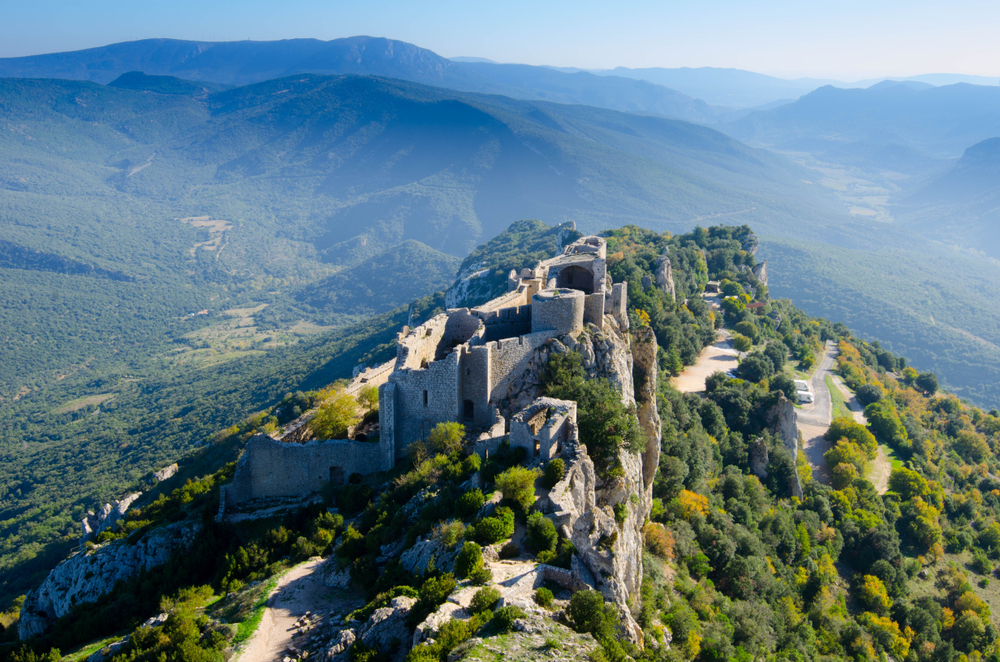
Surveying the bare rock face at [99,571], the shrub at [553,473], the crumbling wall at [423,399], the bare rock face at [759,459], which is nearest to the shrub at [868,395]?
the bare rock face at [759,459]

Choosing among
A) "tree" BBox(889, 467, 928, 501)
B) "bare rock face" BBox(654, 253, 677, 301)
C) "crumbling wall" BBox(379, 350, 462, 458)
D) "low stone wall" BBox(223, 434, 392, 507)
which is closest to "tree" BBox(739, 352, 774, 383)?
"bare rock face" BBox(654, 253, 677, 301)

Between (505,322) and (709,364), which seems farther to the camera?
(709,364)

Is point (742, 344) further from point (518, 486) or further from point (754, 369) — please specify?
point (518, 486)

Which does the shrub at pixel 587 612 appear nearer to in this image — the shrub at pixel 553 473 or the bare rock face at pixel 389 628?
the bare rock face at pixel 389 628

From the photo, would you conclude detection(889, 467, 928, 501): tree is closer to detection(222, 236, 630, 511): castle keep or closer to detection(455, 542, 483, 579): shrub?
detection(222, 236, 630, 511): castle keep

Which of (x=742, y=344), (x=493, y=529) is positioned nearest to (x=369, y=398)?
(x=493, y=529)

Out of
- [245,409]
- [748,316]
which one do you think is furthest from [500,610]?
[245,409]
